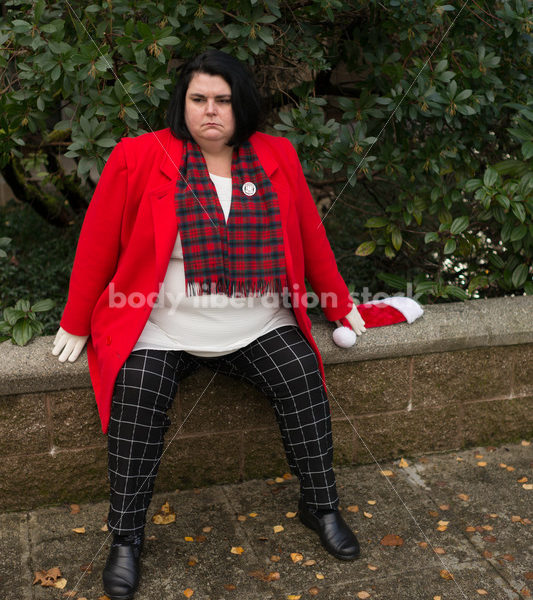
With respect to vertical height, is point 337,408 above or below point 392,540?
above

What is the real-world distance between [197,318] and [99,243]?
16.6 inches

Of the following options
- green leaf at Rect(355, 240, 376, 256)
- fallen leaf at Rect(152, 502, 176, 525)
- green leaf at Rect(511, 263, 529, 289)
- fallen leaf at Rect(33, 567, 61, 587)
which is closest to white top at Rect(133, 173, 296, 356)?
fallen leaf at Rect(152, 502, 176, 525)

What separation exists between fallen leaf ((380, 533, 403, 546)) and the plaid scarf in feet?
Answer: 3.26

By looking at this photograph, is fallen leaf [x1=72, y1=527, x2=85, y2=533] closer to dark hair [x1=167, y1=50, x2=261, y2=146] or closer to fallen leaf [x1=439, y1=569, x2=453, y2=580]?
fallen leaf [x1=439, y1=569, x2=453, y2=580]

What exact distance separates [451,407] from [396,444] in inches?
11.5

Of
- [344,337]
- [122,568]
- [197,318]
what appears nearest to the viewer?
[122,568]

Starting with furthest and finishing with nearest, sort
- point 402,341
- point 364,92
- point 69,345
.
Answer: point 364,92, point 402,341, point 69,345

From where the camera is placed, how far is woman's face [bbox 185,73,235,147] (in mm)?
2578

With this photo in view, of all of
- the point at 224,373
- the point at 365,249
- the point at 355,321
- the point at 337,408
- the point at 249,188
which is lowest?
the point at 337,408

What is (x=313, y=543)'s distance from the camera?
2.78m

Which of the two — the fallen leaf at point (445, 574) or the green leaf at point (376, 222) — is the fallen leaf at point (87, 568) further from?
the green leaf at point (376, 222)

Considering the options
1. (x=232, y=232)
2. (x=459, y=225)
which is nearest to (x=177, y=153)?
(x=232, y=232)

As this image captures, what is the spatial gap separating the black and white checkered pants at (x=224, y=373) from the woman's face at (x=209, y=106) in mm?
748

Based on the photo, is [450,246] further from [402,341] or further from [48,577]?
[48,577]
